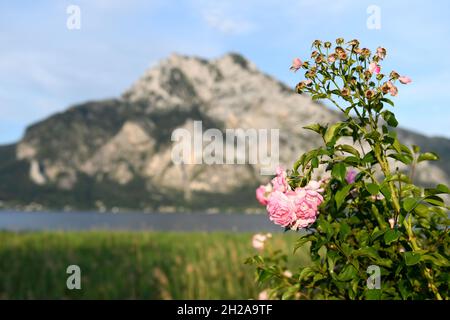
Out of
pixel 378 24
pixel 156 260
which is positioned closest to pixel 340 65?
pixel 378 24

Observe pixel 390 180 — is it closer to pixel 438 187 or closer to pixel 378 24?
pixel 438 187

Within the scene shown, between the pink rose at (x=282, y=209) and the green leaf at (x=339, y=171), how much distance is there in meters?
0.30

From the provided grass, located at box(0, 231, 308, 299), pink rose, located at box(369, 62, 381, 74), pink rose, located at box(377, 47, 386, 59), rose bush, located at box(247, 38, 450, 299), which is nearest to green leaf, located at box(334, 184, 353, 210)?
rose bush, located at box(247, 38, 450, 299)

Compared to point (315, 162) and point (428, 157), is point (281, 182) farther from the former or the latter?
point (428, 157)

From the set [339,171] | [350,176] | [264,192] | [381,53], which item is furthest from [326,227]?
[381,53]

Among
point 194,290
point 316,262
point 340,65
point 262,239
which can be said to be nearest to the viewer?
point 340,65

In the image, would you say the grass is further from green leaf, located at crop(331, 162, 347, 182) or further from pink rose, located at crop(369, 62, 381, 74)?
pink rose, located at crop(369, 62, 381, 74)

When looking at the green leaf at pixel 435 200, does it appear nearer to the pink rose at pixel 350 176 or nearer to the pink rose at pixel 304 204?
the pink rose at pixel 304 204

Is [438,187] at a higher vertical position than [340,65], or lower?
lower

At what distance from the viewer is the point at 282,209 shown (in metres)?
2.84

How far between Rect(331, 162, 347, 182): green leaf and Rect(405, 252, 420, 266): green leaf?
560 millimetres

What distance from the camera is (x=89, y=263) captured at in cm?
1320

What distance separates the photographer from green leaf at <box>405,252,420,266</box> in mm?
2665
